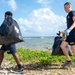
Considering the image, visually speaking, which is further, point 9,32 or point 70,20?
point 70,20

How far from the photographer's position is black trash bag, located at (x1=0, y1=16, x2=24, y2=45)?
25.5 feet

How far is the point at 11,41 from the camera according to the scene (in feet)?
25.9

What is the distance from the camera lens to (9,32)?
7.79 metres

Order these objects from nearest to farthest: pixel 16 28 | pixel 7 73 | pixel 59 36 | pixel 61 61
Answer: pixel 7 73
pixel 16 28
pixel 59 36
pixel 61 61

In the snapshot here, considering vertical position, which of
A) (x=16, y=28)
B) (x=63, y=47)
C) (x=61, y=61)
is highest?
(x=16, y=28)

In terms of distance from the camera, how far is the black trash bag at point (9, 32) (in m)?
7.76

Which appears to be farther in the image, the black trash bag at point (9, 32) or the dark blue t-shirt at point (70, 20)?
the dark blue t-shirt at point (70, 20)

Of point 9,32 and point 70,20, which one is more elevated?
point 70,20

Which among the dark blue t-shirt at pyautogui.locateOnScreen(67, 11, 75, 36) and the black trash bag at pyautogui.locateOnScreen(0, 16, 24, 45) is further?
the dark blue t-shirt at pyautogui.locateOnScreen(67, 11, 75, 36)

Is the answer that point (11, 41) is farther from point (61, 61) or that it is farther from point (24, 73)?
point (61, 61)

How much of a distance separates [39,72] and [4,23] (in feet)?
5.54

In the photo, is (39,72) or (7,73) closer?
(7,73)

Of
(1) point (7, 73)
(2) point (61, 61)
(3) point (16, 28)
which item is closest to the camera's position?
(1) point (7, 73)

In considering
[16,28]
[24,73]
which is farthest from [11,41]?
[24,73]
